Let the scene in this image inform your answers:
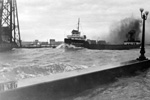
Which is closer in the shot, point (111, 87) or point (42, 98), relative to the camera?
point (42, 98)

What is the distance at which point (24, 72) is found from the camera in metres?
12.6

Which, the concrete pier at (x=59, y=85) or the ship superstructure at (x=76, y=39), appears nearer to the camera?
the concrete pier at (x=59, y=85)

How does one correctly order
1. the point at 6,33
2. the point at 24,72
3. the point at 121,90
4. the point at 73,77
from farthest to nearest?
the point at 6,33 < the point at 24,72 < the point at 121,90 < the point at 73,77

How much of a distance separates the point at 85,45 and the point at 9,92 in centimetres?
5367

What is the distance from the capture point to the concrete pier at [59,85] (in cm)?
423

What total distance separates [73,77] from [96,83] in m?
1.22

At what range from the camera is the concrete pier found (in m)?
4.23

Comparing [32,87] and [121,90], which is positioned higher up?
[32,87]

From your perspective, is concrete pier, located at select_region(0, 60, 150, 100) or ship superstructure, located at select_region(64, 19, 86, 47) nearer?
concrete pier, located at select_region(0, 60, 150, 100)

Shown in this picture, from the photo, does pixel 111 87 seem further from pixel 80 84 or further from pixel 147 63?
pixel 147 63

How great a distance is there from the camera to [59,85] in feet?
17.0

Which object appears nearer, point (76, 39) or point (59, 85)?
point (59, 85)

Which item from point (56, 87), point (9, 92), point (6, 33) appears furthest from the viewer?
point (6, 33)

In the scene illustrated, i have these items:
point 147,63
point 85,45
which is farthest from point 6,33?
point 147,63
